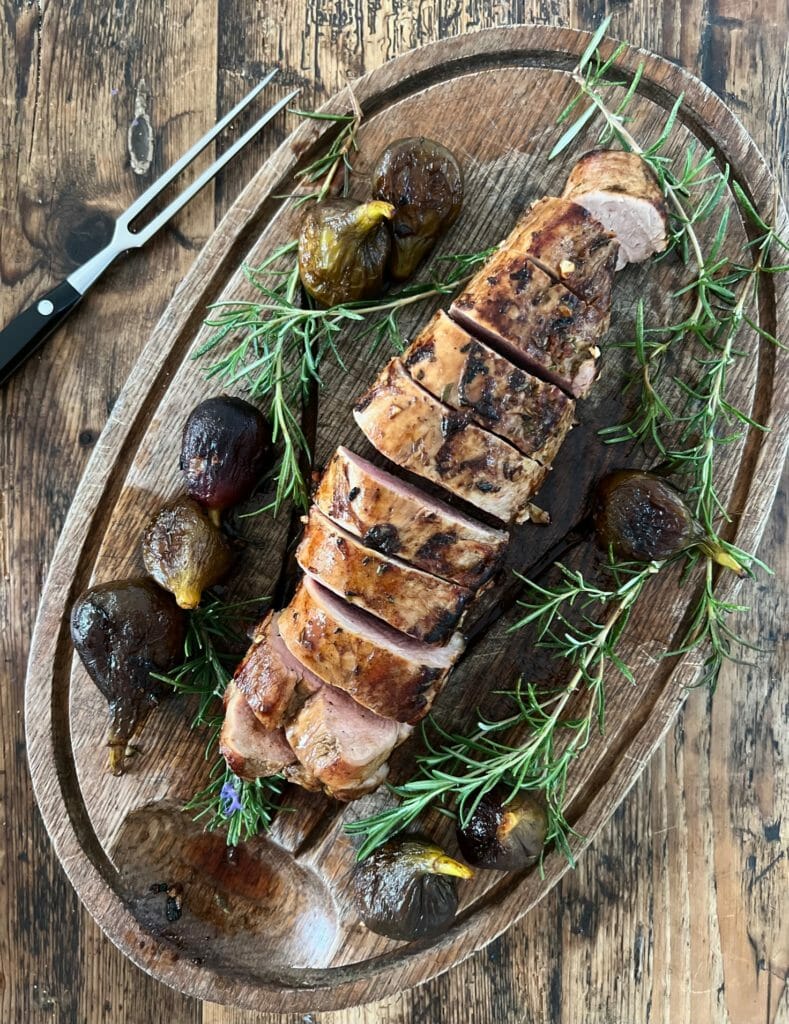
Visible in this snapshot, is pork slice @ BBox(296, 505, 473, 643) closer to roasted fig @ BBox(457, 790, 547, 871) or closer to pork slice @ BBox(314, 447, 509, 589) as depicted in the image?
pork slice @ BBox(314, 447, 509, 589)

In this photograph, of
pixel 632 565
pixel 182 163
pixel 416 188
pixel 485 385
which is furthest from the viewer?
pixel 182 163

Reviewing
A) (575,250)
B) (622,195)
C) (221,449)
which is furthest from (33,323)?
(622,195)

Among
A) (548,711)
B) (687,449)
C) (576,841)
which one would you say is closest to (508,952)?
(576,841)

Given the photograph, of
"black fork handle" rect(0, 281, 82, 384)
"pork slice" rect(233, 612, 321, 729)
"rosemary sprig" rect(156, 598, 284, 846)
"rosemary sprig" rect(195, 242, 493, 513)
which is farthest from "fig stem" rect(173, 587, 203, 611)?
"black fork handle" rect(0, 281, 82, 384)

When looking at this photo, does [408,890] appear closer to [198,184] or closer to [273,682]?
[273,682]

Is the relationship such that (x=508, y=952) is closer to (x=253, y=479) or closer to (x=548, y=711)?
(x=548, y=711)

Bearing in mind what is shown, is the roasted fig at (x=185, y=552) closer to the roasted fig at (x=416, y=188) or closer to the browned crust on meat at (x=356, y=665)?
the browned crust on meat at (x=356, y=665)

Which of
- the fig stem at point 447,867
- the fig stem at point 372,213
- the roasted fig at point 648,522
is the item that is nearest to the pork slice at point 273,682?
the fig stem at point 447,867
